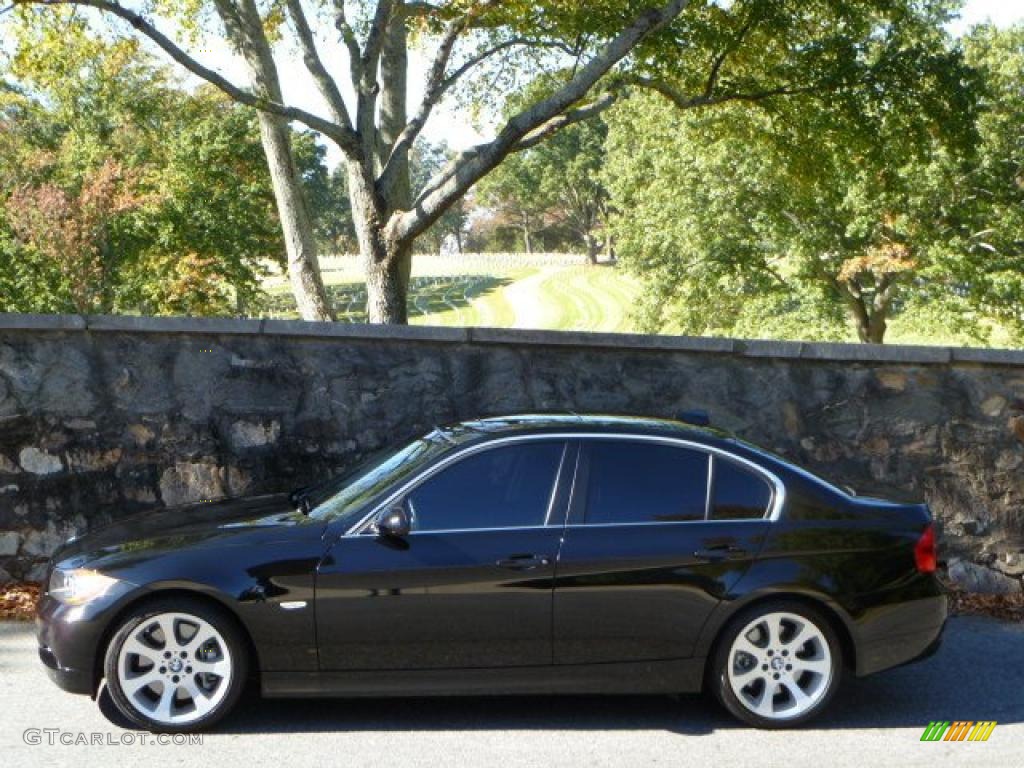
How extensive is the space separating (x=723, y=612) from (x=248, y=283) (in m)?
30.4

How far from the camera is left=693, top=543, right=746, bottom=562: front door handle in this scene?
A: 6.08 meters

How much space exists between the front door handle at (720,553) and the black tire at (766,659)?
26cm

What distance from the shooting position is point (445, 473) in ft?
20.0

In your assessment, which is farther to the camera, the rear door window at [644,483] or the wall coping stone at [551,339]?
the wall coping stone at [551,339]

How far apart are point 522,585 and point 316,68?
1005cm

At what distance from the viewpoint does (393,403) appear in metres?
9.05

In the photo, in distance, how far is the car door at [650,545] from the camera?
5.98 metres

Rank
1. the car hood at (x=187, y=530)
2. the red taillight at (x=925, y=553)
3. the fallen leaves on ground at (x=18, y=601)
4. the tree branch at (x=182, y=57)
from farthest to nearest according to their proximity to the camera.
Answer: the tree branch at (x=182, y=57)
the fallen leaves on ground at (x=18, y=601)
the red taillight at (x=925, y=553)
the car hood at (x=187, y=530)

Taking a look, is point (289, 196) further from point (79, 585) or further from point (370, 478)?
point (79, 585)

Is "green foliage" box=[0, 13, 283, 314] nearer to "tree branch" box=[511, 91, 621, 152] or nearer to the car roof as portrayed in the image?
"tree branch" box=[511, 91, 621, 152]

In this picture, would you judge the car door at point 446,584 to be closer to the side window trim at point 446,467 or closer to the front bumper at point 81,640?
the side window trim at point 446,467

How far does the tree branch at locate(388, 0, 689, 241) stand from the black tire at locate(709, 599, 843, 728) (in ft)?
24.3

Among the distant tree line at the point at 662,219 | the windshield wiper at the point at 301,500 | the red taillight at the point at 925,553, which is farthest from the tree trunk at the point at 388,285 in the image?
the distant tree line at the point at 662,219

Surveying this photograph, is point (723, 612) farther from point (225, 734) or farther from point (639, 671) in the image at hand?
point (225, 734)
